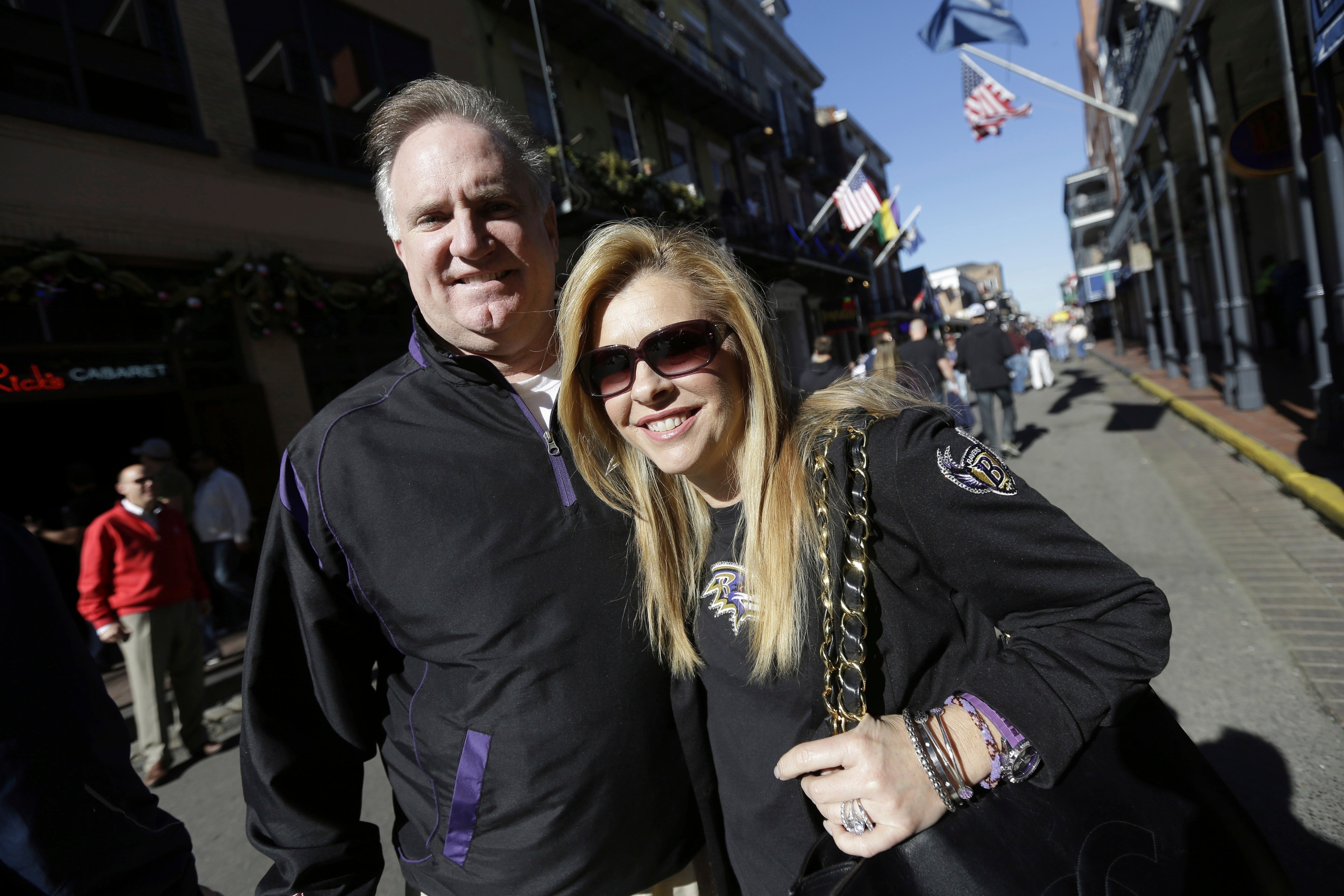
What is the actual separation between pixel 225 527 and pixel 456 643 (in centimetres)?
608

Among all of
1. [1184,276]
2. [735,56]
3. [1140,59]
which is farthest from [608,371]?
[735,56]

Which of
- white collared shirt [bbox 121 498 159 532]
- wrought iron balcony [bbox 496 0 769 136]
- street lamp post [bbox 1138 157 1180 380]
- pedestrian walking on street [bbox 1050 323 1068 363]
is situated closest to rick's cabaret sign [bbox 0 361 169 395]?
white collared shirt [bbox 121 498 159 532]

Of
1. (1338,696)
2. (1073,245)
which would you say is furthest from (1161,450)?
(1073,245)

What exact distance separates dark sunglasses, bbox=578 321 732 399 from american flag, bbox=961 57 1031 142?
607 inches

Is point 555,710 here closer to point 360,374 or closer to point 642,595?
point 642,595

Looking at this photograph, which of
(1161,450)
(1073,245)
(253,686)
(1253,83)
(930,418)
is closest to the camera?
(930,418)

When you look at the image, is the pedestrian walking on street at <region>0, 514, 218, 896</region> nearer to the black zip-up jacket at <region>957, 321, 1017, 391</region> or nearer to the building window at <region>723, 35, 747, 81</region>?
the black zip-up jacket at <region>957, 321, 1017, 391</region>

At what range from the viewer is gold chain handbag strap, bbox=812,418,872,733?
3.71ft

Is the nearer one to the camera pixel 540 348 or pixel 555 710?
pixel 555 710

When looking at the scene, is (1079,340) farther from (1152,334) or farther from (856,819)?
(856,819)

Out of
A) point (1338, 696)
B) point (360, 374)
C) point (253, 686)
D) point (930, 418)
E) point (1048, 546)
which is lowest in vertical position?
point (1338, 696)

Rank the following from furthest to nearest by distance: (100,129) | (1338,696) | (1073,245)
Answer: (1073,245) < (100,129) < (1338,696)

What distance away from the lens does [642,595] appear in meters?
1.50

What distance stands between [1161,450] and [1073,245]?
58.5 metres
